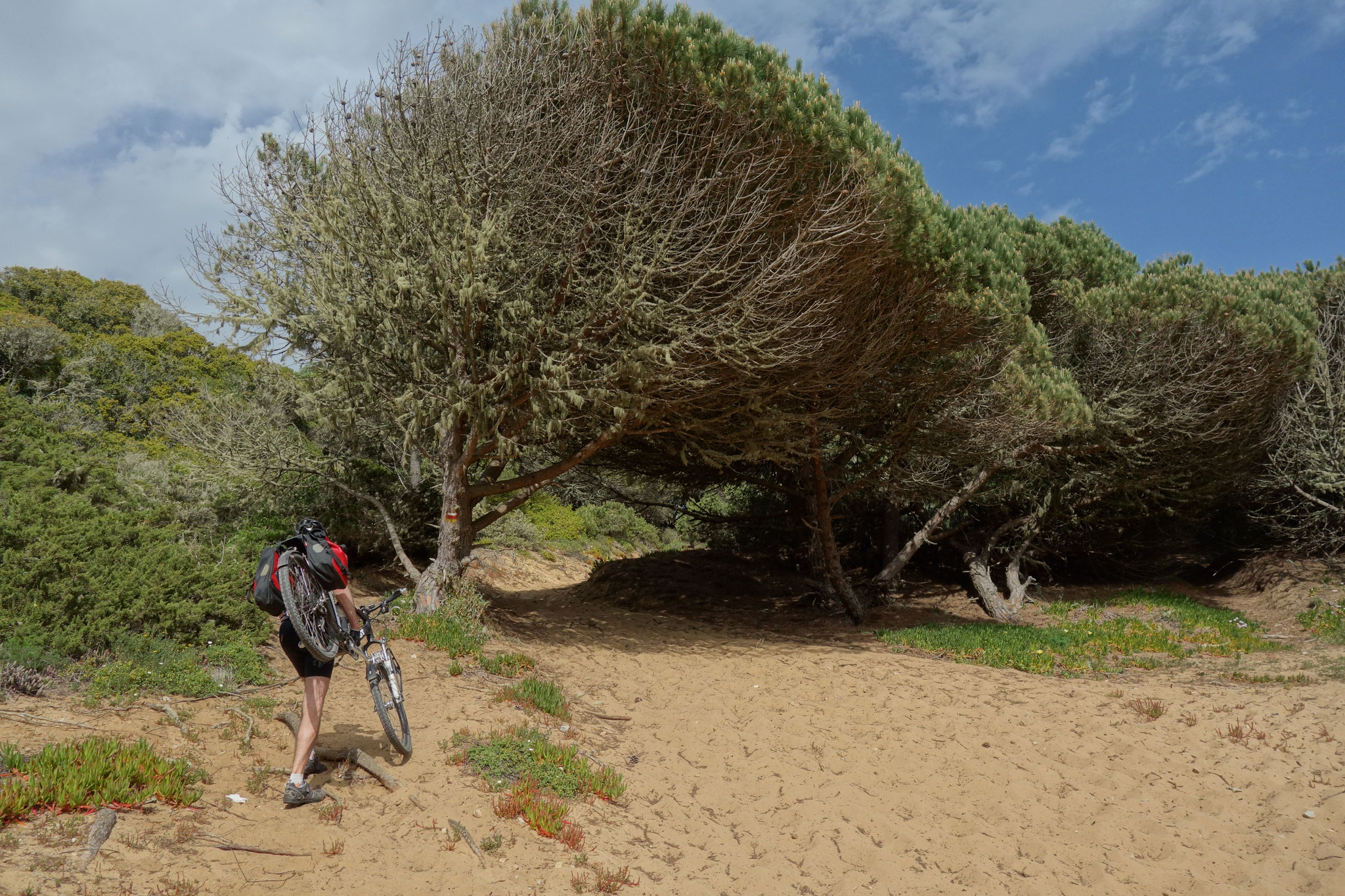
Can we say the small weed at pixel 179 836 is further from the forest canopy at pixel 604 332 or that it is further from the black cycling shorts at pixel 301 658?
the forest canopy at pixel 604 332

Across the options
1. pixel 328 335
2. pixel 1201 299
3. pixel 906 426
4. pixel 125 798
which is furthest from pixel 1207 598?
pixel 125 798

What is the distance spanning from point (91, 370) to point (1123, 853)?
98.8 ft

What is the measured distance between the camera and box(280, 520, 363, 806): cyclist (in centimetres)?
484

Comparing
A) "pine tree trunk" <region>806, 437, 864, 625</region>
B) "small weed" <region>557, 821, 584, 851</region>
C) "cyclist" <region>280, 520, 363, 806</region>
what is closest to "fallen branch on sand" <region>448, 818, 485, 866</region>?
"small weed" <region>557, 821, 584, 851</region>

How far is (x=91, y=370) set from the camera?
2502 cm

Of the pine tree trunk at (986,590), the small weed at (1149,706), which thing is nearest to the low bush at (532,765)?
the small weed at (1149,706)

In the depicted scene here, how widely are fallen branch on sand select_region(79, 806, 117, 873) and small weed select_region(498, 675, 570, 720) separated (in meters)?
3.59

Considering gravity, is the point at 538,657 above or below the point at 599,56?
below

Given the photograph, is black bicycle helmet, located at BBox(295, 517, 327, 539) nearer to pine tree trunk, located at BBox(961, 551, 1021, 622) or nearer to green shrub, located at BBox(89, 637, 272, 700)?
green shrub, located at BBox(89, 637, 272, 700)

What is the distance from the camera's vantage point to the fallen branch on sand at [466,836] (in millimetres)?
4805

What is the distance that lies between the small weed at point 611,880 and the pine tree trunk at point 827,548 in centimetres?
873

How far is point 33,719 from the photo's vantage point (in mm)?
4973

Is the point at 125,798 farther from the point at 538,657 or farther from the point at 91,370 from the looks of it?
the point at 91,370

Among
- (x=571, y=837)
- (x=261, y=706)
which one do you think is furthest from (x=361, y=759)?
(x=571, y=837)
